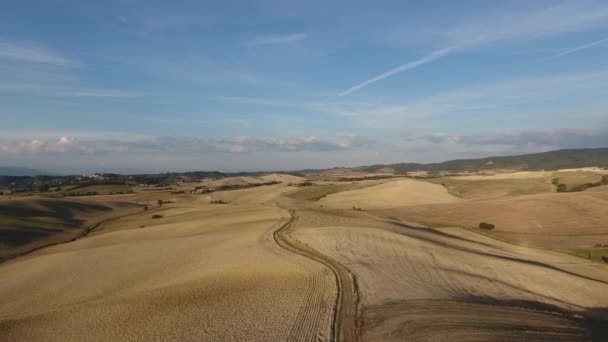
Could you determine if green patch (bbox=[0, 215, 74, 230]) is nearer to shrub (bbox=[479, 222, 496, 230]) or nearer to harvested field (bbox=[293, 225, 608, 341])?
harvested field (bbox=[293, 225, 608, 341])

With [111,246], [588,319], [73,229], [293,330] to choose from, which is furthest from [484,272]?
[73,229]

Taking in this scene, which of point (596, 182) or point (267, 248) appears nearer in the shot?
point (267, 248)

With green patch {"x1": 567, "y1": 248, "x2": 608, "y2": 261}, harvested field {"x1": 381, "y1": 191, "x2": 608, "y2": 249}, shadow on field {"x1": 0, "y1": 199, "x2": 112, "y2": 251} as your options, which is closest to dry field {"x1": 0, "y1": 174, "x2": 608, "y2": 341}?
green patch {"x1": 567, "y1": 248, "x2": 608, "y2": 261}

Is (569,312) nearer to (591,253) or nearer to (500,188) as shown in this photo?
(591,253)

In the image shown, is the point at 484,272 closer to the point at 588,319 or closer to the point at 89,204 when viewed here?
the point at 588,319

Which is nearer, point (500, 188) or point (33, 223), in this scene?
point (33, 223)

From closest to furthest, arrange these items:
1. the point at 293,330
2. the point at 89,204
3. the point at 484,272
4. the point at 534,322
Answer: the point at 293,330 < the point at 534,322 < the point at 484,272 < the point at 89,204

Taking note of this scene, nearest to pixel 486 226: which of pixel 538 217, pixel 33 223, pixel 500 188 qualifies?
pixel 538 217

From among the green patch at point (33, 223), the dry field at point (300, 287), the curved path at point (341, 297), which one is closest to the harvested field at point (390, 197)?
the dry field at point (300, 287)
